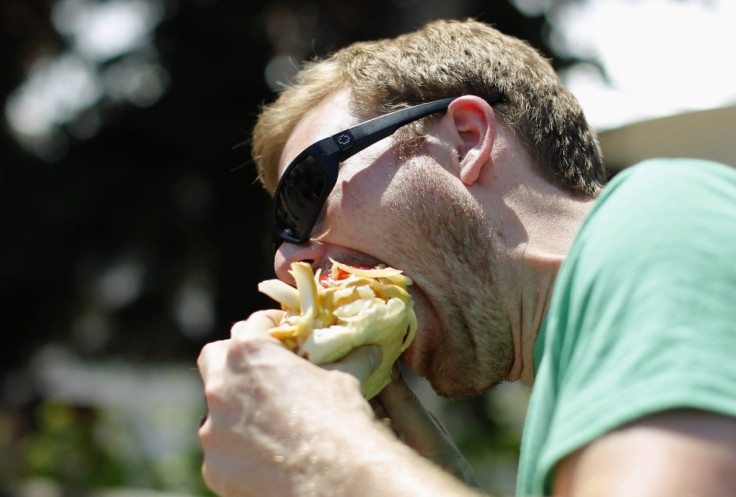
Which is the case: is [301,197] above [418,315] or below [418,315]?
above

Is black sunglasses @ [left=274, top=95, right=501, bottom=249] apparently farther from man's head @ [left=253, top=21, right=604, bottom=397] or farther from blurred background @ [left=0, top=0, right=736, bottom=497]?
blurred background @ [left=0, top=0, right=736, bottom=497]

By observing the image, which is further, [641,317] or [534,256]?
[534,256]

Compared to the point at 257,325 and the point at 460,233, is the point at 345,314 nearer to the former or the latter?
the point at 257,325

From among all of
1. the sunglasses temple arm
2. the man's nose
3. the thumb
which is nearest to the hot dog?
the thumb

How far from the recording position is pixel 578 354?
1.57 meters

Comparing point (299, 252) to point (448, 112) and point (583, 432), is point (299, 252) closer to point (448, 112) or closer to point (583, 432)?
point (448, 112)

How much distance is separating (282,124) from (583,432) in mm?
2057

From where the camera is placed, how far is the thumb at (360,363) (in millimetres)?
2078

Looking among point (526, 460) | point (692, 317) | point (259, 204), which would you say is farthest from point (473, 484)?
point (259, 204)

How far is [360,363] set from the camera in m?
2.15

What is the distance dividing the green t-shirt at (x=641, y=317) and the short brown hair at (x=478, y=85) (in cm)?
94

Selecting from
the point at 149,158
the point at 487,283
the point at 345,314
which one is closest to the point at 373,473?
the point at 345,314

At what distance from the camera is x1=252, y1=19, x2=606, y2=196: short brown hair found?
275cm

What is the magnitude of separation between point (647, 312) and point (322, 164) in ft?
4.91
